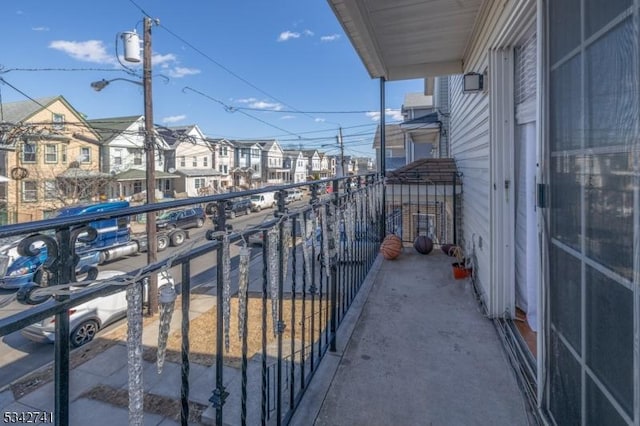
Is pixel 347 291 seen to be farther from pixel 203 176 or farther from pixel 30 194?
pixel 203 176

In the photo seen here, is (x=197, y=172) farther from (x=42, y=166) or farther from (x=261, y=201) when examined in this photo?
(x=261, y=201)

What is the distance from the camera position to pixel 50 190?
590 inches

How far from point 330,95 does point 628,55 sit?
30.0m

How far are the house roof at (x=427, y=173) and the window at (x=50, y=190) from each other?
15162mm

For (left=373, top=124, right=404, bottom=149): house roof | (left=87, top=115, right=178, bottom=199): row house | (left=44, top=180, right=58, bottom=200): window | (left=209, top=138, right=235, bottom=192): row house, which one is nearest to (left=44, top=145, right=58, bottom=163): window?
(left=44, top=180, right=58, bottom=200): window

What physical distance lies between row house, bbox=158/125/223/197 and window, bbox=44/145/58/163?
776 cm

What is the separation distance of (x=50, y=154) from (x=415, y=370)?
19.3 metres

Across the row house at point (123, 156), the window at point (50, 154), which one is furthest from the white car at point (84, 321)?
the row house at point (123, 156)

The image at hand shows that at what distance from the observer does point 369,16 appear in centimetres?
287

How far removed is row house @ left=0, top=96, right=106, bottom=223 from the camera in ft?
46.4

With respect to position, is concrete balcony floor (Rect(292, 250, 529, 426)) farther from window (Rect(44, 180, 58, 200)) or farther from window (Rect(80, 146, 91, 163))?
window (Rect(80, 146, 91, 163))

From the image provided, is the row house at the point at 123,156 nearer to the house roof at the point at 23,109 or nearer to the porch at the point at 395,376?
the house roof at the point at 23,109

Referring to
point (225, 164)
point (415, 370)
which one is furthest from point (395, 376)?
point (225, 164)

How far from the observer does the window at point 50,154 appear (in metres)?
15.7
